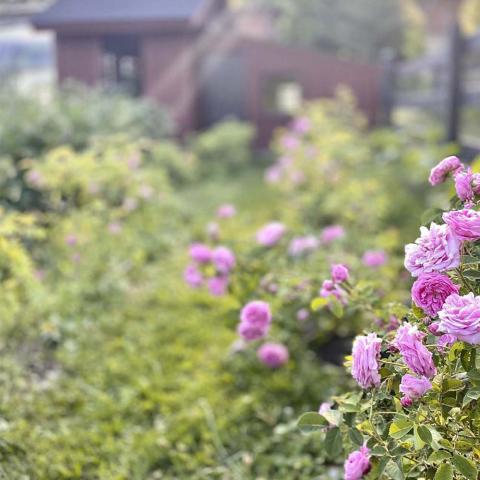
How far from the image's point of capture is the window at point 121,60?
1628 centimetres

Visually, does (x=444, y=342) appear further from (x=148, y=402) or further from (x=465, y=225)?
(x=148, y=402)

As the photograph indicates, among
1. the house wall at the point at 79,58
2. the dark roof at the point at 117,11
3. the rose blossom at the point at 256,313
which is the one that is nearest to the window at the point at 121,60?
the house wall at the point at 79,58

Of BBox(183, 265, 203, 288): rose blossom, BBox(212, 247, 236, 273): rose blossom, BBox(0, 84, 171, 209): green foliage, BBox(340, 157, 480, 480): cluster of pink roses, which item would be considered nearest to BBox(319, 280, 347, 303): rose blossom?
BBox(340, 157, 480, 480): cluster of pink roses

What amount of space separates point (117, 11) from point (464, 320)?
1583 centimetres

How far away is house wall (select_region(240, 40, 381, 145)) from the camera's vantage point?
1588 cm

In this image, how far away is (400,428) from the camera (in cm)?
137

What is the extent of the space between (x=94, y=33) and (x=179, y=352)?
1305 cm

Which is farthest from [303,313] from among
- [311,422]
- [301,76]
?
[301,76]

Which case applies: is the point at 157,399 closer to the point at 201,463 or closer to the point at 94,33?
the point at 201,463

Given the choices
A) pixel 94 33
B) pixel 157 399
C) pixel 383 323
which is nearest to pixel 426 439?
pixel 383 323

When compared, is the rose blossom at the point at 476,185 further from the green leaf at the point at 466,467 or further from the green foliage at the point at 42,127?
the green foliage at the point at 42,127

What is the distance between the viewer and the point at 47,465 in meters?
2.71

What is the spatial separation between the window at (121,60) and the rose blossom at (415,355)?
1556 cm

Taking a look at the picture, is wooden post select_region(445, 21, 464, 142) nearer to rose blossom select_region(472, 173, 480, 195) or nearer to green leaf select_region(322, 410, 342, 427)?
rose blossom select_region(472, 173, 480, 195)
